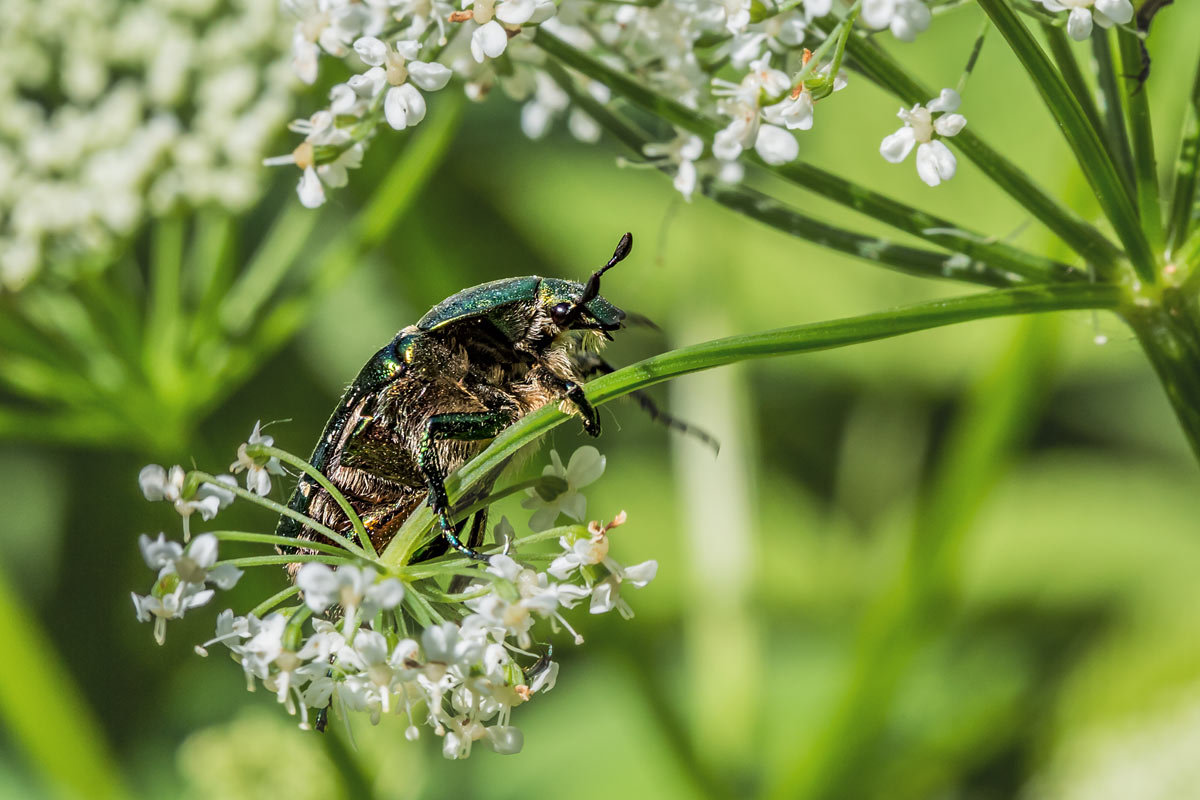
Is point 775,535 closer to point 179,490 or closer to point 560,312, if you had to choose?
point 560,312

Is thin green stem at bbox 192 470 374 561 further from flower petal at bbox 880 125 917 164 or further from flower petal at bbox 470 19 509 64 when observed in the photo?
flower petal at bbox 880 125 917 164

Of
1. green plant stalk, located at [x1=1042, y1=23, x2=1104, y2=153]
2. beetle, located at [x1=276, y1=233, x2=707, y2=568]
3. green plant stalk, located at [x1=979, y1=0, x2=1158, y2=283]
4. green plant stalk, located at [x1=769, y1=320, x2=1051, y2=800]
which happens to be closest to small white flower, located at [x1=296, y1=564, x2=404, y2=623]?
beetle, located at [x1=276, y1=233, x2=707, y2=568]

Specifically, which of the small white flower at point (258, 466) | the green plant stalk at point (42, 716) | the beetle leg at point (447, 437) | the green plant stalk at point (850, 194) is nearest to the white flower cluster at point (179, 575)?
the small white flower at point (258, 466)

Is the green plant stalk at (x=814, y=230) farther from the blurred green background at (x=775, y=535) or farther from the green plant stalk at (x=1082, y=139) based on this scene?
the blurred green background at (x=775, y=535)

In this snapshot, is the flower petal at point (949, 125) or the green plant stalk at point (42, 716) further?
the green plant stalk at point (42, 716)

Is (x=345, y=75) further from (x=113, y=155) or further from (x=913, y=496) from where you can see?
(x=913, y=496)

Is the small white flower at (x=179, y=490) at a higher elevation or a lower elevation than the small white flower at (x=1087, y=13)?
lower
